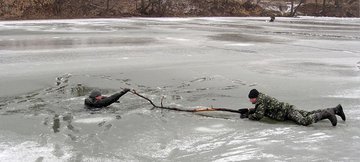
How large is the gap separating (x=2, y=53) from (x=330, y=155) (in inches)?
441

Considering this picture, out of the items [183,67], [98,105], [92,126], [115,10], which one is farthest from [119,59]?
[115,10]

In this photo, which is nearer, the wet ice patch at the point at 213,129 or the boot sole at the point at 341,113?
the wet ice patch at the point at 213,129

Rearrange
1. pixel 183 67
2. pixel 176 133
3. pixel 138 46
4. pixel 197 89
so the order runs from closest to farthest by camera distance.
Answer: pixel 176 133, pixel 197 89, pixel 183 67, pixel 138 46

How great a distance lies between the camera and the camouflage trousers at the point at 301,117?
7.04 m

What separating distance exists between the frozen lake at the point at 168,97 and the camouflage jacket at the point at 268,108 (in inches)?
5.6

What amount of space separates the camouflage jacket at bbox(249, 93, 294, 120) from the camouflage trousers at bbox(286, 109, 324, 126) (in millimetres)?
84

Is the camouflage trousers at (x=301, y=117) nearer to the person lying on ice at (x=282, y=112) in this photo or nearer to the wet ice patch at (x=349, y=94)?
the person lying on ice at (x=282, y=112)

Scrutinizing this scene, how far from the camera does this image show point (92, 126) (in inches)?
267

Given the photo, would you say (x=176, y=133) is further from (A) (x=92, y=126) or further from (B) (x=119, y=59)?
(B) (x=119, y=59)

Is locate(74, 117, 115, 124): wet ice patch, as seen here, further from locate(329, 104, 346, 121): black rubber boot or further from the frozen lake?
locate(329, 104, 346, 121): black rubber boot

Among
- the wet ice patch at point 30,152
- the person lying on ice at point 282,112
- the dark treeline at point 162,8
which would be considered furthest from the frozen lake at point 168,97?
the dark treeline at point 162,8

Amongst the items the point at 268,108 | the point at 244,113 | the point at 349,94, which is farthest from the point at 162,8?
the point at 268,108

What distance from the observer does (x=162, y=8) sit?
131 feet

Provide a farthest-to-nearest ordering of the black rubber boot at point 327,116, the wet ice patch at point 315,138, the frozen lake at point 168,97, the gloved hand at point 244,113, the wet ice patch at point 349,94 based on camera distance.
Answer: the wet ice patch at point 349,94, the gloved hand at point 244,113, the black rubber boot at point 327,116, the wet ice patch at point 315,138, the frozen lake at point 168,97
